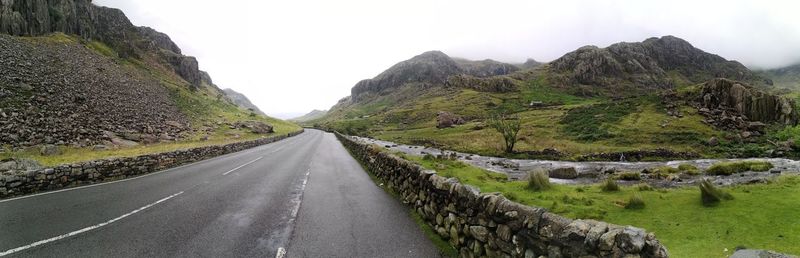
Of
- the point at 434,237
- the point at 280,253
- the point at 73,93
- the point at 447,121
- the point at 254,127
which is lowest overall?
the point at 434,237

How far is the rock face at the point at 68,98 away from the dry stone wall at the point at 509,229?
32.8 metres

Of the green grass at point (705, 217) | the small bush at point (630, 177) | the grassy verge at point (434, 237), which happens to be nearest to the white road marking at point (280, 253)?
the grassy verge at point (434, 237)

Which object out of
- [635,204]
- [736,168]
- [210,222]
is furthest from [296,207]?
[736,168]

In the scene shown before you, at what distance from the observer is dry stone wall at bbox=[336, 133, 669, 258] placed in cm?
568

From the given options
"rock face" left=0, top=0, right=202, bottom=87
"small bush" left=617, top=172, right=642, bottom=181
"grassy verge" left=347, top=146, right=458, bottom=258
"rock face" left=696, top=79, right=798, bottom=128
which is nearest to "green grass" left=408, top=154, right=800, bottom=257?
"grassy verge" left=347, top=146, right=458, bottom=258

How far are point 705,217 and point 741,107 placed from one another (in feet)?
239

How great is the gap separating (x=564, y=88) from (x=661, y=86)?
56096 mm

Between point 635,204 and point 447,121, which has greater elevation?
point 447,121

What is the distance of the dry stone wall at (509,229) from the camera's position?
5.68 metres

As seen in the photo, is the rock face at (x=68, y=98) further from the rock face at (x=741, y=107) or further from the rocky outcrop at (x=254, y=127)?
the rock face at (x=741, y=107)

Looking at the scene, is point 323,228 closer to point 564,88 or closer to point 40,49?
point 40,49

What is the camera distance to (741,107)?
64.6m

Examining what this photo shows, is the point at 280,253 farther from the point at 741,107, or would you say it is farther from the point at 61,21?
the point at 61,21

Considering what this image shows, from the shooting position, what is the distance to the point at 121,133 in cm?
3978
